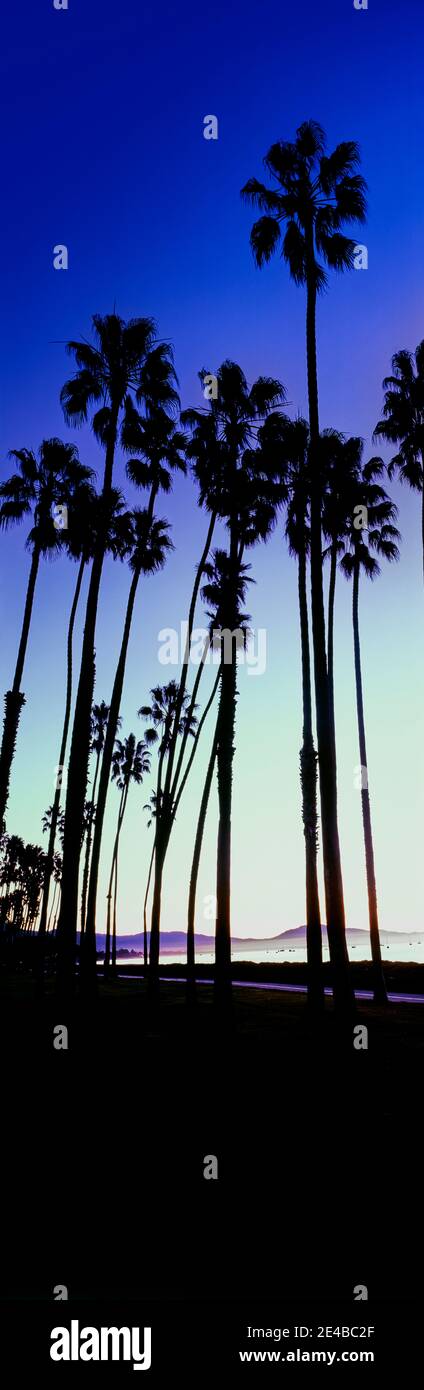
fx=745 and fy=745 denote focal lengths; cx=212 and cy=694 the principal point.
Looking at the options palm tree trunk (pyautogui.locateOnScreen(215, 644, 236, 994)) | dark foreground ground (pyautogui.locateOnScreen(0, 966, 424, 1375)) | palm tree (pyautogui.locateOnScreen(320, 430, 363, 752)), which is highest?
palm tree (pyautogui.locateOnScreen(320, 430, 363, 752))

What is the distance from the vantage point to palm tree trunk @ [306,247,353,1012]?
14930 mm

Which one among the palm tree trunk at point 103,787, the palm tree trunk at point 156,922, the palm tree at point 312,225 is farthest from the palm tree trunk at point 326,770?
the palm tree trunk at point 156,922

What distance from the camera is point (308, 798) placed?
2203 centimetres

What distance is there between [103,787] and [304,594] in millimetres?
8937

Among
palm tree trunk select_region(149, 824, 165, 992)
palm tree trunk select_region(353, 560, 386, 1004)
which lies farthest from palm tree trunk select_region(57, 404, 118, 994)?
palm tree trunk select_region(353, 560, 386, 1004)

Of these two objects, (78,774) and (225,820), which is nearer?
(78,774)

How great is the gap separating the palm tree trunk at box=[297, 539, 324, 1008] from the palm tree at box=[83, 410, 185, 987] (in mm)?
5852

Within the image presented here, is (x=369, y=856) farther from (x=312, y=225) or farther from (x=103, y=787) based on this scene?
(x=312, y=225)

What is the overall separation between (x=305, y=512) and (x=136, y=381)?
6.39m

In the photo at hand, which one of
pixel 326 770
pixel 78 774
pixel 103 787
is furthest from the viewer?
pixel 103 787

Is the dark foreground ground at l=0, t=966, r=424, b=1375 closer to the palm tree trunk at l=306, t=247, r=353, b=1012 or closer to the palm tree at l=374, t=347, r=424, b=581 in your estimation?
the palm tree trunk at l=306, t=247, r=353, b=1012

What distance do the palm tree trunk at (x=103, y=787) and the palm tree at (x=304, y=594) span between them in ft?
19.2

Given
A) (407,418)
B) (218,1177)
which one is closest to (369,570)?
(407,418)

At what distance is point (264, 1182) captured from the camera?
7227 millimetres
